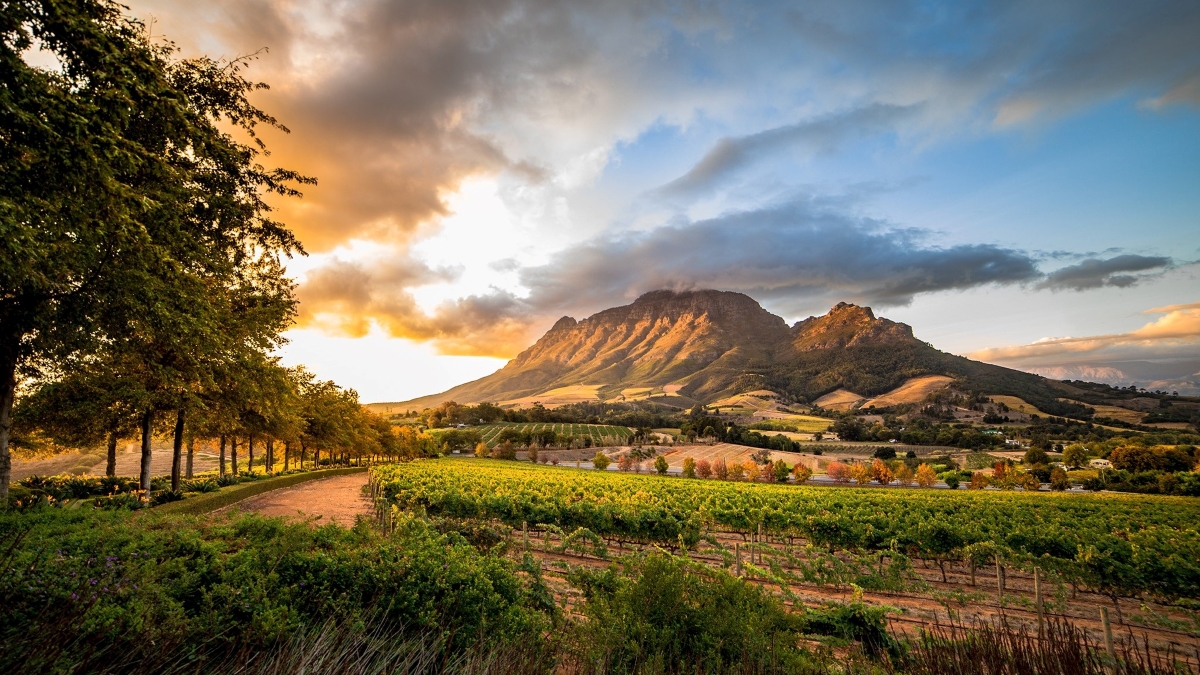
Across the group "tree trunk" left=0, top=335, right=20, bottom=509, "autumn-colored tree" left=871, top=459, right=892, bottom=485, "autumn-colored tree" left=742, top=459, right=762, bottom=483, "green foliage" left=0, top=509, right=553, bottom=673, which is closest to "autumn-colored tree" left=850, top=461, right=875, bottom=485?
"autumn-colored tree" left=871, top=459, right=892, bottom=485

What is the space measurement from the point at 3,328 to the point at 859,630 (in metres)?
20.4

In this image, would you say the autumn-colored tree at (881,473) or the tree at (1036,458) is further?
the tree at (1036,458)

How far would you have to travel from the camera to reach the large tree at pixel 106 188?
756 centimetres

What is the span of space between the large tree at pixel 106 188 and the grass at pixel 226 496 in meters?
5.27

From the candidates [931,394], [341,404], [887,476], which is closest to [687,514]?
[341,404]

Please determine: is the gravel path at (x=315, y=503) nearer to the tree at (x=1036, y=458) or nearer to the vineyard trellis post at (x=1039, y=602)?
the vineyard trellis post at (x=1039, y=602)

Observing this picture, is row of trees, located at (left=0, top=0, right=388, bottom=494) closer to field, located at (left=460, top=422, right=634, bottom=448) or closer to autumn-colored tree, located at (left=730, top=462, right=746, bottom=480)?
autumn-colored tree, located at (left=730, top=462, right=746, bottom=480)

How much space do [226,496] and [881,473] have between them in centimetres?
8987

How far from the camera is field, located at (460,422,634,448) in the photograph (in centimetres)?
12500

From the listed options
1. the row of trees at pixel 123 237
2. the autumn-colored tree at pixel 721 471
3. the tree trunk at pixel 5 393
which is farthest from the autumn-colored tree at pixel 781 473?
the tree trunk at pixel 5 393

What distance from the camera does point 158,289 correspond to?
37.0 feet

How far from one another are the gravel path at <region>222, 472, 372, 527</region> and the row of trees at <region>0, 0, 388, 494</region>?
4789 millimetres

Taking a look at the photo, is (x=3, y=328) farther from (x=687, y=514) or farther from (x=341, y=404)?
(x=341, y=404)

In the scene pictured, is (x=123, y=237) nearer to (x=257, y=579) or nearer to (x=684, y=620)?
(x=257, y=579)
